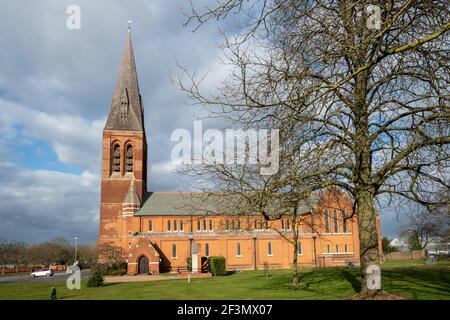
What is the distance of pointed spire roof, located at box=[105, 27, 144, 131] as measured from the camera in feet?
189

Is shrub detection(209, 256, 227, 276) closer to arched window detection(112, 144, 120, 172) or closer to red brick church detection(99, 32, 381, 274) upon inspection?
red brick church detection(99, 32, 381, 274)

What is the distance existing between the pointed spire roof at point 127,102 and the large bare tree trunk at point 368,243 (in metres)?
48.0

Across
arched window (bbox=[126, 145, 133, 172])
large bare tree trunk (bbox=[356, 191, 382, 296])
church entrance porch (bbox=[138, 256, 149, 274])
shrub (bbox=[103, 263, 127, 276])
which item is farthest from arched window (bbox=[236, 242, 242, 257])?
large bare tree trunk (bbox=[356, 191, 382, 296])

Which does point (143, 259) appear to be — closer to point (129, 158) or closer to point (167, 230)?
point (167, 230)

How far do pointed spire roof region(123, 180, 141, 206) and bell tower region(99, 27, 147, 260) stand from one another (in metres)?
0.15

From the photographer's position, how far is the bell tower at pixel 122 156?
53812 mm

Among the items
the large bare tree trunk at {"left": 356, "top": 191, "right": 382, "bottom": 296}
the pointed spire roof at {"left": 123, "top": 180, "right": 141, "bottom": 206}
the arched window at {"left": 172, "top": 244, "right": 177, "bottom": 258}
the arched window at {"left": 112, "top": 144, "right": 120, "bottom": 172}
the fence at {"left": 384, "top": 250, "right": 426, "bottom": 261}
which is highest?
the arched window at {"left": 112, "top": 144, "right": 120, "bottom": 172}

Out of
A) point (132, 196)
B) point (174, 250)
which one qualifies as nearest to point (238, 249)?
point (174, 250)

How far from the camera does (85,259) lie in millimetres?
101875

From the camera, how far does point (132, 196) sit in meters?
54.8

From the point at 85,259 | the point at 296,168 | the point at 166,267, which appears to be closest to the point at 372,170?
the point at 296,168

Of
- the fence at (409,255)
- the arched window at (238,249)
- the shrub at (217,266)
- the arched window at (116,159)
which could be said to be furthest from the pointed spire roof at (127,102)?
the fence at (409,255)

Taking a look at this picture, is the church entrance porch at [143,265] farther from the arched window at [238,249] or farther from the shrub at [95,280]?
the shrub at [95,280]

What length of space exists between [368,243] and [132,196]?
45.5 meters
